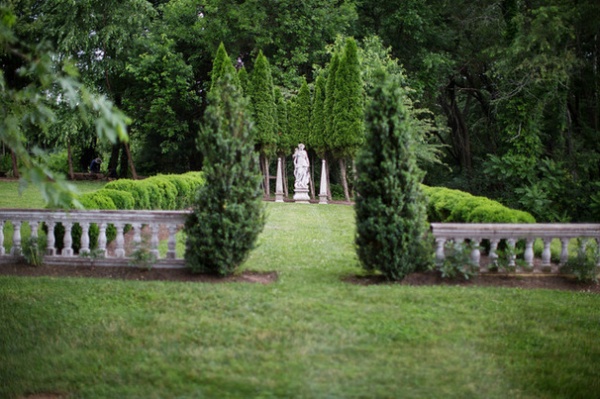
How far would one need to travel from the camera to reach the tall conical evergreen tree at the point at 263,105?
876 inches

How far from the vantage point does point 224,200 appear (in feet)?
26.9

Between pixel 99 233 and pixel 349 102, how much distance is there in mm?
13402

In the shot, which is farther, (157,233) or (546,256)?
(157,233)

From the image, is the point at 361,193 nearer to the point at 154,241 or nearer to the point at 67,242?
the point at 154,241

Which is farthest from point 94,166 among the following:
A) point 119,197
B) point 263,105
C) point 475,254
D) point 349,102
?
point 475,254

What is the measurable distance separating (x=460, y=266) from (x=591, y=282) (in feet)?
6.53

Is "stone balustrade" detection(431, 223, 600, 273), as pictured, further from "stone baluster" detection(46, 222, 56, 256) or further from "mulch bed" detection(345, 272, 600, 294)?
"stone baluster" detection(46, 222, 56, 256)

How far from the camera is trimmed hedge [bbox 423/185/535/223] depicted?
391 inches

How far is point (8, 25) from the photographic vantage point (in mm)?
4172

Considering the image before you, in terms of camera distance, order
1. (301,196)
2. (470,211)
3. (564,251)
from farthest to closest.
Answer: (301,196) → (470,211) → (564,251)

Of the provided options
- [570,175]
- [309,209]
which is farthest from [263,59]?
[570,175]

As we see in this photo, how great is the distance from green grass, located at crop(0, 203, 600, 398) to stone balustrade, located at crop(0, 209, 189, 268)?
2.73 ft

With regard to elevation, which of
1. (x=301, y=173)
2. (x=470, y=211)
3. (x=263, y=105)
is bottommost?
(x=470, y=211)

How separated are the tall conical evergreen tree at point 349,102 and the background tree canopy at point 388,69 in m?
0.46
